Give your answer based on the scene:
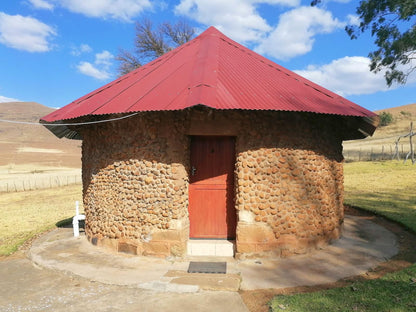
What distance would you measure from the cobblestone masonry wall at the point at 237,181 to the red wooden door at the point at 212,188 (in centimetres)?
38

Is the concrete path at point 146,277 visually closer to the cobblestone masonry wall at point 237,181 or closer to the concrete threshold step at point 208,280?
the concrete threshold step at point 208,280

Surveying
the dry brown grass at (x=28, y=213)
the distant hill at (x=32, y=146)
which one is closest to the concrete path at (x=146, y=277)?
the dry brown grass at (x=28, y=213)

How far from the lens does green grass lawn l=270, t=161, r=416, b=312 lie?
383cm

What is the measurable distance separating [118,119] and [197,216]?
8.29ft

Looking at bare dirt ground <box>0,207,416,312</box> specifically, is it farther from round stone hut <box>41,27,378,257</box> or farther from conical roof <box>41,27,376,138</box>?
conical roof <box>41,27,376,138</box>

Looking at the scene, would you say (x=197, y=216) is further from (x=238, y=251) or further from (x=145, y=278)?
(x=145, y=278)

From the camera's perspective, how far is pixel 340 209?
7.18 m

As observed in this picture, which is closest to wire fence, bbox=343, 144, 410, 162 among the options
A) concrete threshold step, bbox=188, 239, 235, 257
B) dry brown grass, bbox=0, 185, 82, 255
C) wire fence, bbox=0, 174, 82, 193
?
dry brown grass, bbox=0, 185, 82, 255

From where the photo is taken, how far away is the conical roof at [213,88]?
5.38m

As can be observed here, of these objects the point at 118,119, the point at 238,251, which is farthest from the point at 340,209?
the point at 118,119

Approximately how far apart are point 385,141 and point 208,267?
41619 millimetres

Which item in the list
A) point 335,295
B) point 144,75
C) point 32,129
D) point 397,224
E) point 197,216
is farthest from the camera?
point 32,129

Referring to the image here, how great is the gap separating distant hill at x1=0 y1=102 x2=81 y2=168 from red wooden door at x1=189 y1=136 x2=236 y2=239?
43.3 metres

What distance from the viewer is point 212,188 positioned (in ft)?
20.6
